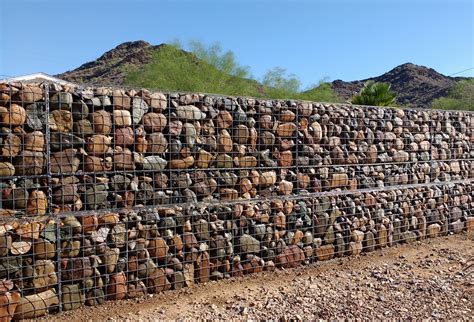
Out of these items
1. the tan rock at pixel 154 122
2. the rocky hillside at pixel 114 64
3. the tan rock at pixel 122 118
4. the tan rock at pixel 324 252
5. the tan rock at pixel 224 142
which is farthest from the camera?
the rocky hillside at pixel 114 64

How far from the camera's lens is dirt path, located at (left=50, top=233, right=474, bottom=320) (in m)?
4.43

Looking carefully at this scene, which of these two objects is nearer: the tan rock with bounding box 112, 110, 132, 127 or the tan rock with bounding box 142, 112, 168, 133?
the tan rock with bounding box 112, 110, 132, 127

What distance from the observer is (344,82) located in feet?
174

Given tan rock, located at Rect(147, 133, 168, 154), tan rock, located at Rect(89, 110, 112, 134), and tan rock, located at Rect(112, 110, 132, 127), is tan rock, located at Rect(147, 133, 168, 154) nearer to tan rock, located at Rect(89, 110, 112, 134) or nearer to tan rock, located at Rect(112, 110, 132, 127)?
tan rock, located at Rect(112, 110, 132, 127)

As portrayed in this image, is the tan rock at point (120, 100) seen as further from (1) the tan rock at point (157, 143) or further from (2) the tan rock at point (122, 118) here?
(1) the tan rock at point (157, 143)

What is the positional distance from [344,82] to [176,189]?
166ft

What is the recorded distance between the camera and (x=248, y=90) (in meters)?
22.6

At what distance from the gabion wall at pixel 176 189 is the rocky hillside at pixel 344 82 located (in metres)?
29.4

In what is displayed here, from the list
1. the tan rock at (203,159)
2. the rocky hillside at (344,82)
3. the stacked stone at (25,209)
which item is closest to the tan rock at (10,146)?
the stacked stone at (25,209)

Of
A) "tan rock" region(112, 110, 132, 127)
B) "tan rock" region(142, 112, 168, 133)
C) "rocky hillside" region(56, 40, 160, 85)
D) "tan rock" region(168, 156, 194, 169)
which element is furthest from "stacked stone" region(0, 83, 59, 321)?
"rocky hillside" region(56, 40, 160, 85)

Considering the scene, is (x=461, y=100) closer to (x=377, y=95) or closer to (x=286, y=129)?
(x=377, y=95)

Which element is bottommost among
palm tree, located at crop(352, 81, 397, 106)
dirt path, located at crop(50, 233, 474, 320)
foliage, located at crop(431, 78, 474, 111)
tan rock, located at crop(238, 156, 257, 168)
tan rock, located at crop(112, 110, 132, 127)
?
dirt path, located at crop(50, 233, 474, 320)

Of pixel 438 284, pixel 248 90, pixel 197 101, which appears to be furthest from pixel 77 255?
pixel 248 90

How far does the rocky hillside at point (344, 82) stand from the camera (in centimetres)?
3800
